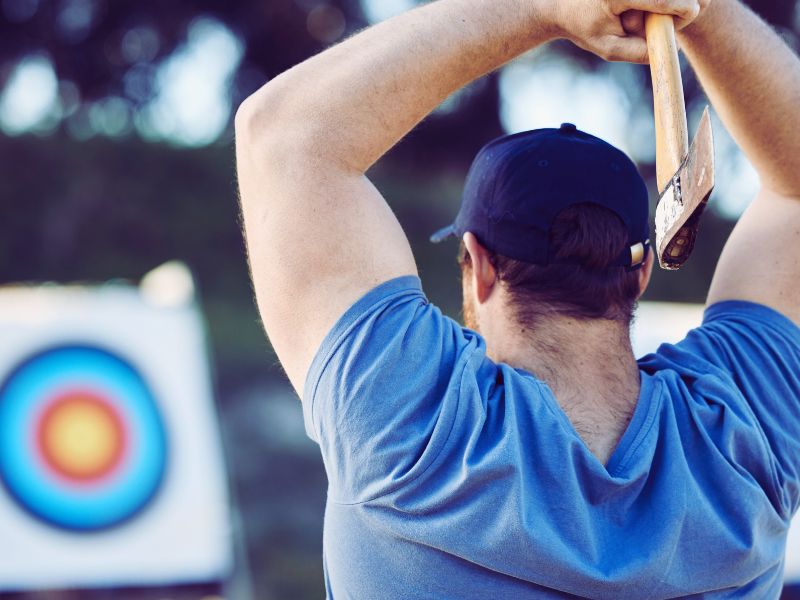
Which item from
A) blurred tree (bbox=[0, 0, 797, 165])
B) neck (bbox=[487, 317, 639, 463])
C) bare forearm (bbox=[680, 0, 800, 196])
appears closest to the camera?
neck (bbox=[487, 317, 639, 463])

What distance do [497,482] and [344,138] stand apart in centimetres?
34

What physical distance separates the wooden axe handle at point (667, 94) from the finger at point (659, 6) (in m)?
0.01

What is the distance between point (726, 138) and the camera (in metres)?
5.86

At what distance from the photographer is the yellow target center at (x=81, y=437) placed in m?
3.17

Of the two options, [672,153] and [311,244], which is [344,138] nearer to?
[311,244]

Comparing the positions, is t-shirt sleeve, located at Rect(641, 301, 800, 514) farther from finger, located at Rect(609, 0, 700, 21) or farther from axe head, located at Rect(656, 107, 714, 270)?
finger, located at Rect(609, 0, 700, 21)

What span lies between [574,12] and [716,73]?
222mm

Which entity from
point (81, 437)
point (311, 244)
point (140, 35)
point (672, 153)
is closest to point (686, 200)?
point (672, 153)

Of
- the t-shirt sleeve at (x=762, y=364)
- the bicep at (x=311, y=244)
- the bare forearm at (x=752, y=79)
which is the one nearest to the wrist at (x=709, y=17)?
the bare forearm at (x=752, y=79)

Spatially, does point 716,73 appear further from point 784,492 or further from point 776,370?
point 784,492

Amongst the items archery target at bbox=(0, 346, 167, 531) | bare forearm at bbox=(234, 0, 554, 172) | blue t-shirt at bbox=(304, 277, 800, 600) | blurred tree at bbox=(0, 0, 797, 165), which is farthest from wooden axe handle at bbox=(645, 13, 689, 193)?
blurred tree at bbox=(0, 0, 797, 165)

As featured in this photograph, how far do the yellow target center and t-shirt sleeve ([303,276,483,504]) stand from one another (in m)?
2.45

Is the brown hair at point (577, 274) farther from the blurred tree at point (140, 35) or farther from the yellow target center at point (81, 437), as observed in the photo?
the blurred tree at point (140, 35)

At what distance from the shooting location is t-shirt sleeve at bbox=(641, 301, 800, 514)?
1.00 meters
